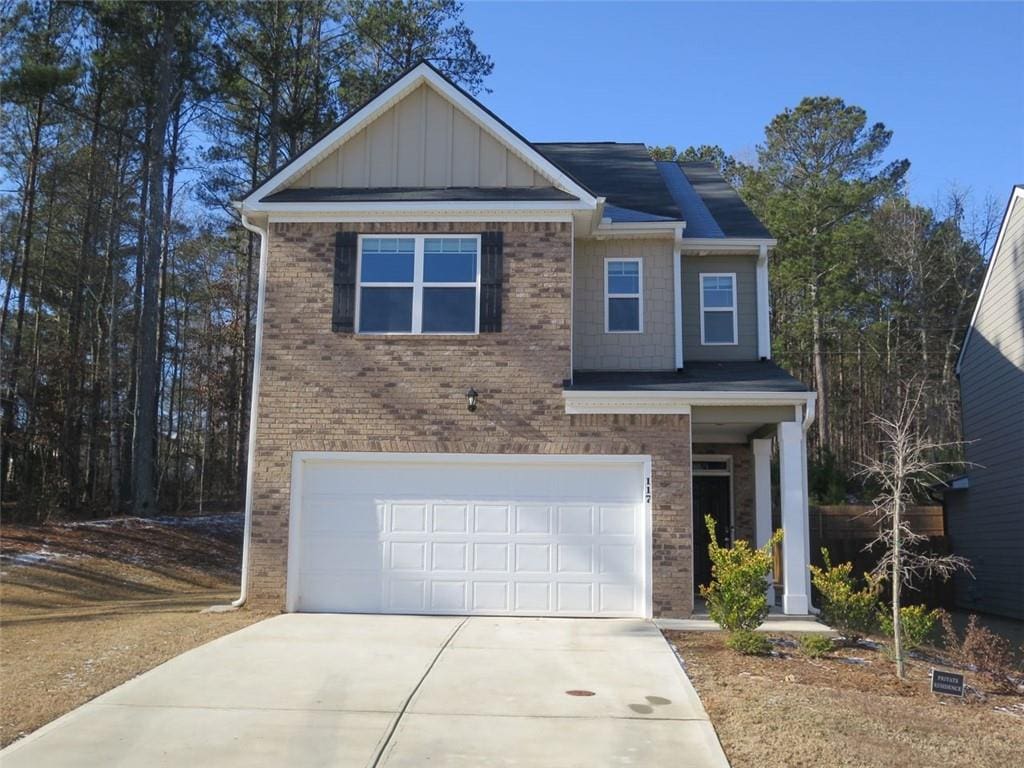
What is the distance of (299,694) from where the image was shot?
26.0ft

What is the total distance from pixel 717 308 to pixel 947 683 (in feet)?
25.5

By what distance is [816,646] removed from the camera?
9.82m

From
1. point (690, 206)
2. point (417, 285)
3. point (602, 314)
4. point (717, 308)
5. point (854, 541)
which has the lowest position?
point (854, 541)

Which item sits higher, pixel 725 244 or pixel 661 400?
pixel 725 244

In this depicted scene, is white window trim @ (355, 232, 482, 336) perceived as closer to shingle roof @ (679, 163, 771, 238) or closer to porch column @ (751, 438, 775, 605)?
shingle roof @ (679, 163, 771, 238)

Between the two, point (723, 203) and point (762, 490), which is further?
point (723, 203)

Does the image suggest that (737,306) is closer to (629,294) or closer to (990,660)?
(629,294)

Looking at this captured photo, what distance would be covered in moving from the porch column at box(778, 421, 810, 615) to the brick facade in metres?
1.34

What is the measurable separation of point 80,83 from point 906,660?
77.6ft

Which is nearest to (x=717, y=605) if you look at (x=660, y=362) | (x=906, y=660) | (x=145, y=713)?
(x=906, y=660)

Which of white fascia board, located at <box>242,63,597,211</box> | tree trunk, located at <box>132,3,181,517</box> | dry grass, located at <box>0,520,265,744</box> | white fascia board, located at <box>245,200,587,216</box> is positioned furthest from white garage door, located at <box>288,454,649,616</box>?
tree trunk, located at <box>132,3,181,517</box>

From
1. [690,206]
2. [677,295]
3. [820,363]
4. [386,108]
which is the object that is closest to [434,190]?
[386,108]

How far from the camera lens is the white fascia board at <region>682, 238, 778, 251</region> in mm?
14680

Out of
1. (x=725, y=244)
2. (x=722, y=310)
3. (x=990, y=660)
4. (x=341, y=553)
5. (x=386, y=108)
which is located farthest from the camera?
(x=722, y=310)
